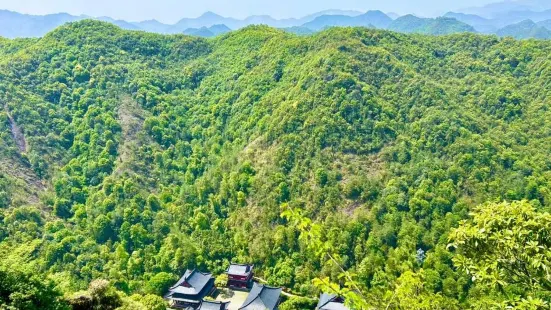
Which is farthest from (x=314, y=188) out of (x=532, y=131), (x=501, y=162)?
(x=532, y=131)

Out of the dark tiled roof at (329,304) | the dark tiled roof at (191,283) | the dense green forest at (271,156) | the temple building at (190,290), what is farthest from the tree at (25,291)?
the dark tiled roof at (329,304)

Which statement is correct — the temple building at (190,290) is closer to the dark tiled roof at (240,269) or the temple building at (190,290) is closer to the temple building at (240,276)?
the temple building at (240,276)

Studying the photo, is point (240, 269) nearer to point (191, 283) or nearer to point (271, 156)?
point (191, 283)

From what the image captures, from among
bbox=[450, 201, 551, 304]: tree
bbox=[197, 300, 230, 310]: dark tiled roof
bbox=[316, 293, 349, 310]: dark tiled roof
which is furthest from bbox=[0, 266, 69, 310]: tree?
bbox=[316, 293, 349, 310]: dark tiled roof

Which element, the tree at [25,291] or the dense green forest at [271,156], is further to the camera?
the dense green forest at [271,156]

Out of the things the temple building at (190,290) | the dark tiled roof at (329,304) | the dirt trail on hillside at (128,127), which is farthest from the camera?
the dirt trail on hillside at (128,127)
